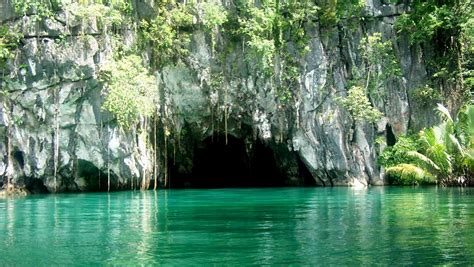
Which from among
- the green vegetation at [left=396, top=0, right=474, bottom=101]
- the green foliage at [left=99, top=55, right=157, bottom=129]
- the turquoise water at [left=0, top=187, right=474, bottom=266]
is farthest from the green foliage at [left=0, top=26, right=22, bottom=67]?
the green vegetation at [left=396, top=0, right=474, bottom=101]

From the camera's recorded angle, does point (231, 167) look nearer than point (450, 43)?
No

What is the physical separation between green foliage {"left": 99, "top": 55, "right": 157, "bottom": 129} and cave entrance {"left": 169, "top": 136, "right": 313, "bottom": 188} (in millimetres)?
5223

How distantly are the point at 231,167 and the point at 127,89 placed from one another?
9565mm

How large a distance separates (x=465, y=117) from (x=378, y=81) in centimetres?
409

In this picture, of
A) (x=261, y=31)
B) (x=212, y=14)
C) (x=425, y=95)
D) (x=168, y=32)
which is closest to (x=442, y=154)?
(x=425, y=95)

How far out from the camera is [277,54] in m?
24.5

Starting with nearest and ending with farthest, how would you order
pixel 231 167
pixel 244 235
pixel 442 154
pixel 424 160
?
pixel 244 235 < pixel 442 154 < pixel 424 160 < pixel 231 167

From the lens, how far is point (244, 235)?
28.0 feet

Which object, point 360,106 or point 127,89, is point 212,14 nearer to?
point 127,89

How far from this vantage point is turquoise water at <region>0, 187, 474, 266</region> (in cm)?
675

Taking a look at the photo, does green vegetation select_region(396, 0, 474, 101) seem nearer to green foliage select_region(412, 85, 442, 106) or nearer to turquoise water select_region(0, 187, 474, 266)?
green foliage select_region(412, 85, 442, 106)

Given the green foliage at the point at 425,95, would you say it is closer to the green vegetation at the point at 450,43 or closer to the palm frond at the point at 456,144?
the green vegetation at the point at 450,43

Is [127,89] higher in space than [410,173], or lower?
higher

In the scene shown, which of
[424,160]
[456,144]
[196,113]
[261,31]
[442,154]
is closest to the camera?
[456,144]
